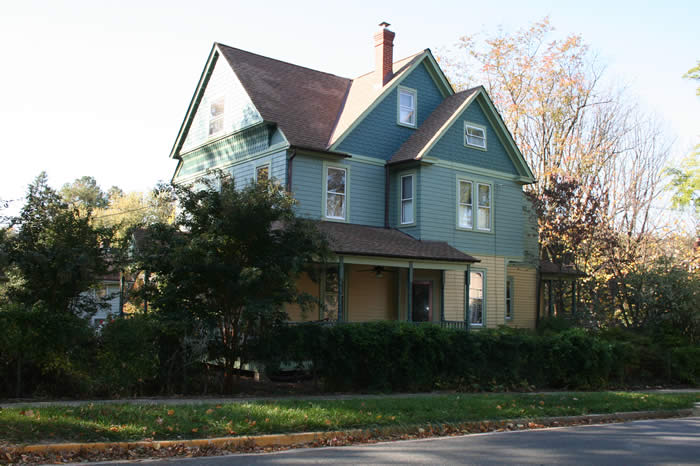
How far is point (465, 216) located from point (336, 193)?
535cm

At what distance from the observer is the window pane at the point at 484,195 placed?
80.3 feet

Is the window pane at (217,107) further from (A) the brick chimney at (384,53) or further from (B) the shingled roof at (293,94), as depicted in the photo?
(A) the brick chimney at (384,53)

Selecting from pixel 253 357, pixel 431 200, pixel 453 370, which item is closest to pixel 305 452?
Result: pixel 253 357

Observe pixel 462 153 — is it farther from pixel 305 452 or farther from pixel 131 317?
pixel 305 452

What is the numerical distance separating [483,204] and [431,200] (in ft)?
9.61

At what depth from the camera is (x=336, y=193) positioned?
851 inches

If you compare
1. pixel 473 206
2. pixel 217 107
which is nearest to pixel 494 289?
pixel 473 206

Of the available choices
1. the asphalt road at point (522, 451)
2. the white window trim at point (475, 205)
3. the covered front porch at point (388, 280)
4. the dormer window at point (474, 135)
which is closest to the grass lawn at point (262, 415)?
the asphalt road at point (522, 451)

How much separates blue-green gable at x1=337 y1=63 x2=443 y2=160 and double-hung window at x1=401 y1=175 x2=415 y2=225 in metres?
1.13

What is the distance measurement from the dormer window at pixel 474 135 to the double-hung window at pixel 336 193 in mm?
5334

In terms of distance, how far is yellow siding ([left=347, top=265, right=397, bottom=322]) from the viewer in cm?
2153

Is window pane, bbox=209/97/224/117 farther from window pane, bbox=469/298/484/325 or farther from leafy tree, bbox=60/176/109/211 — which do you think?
leafy tree, bbox=60/176/109/211

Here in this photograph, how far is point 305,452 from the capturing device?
8.52m

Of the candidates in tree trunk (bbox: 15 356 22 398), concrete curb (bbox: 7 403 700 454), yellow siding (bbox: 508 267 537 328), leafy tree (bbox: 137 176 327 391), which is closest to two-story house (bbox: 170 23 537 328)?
yellow siding (bbox: 508 267 537 328)
